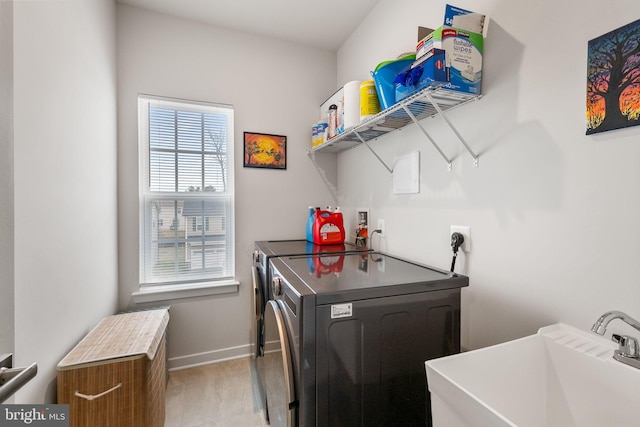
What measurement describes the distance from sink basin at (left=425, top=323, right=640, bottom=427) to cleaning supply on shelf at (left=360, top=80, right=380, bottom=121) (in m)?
1.30

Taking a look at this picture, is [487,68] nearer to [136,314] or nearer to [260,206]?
[260,206]

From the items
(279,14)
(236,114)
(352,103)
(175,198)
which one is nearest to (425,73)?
(352,103)

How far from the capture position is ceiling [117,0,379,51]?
212cm

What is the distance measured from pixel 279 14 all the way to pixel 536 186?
7.34 ft

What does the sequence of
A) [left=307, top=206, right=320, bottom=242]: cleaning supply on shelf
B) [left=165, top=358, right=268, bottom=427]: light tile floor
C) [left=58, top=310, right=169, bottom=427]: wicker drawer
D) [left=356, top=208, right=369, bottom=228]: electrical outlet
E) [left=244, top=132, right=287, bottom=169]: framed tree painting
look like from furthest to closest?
[left=244, top=132, right=287, bottom=169]: framed tree painting, [left=307, top=206, right=320, bottom=242]: cleaning supply on shelf, [left=356, top=208, right=369, bottom=228]: electrical outlet, [left=165, top=358, right=268, bottom=427]: light tile floor, [left=58, top=310, right=169, bottom=427]: wicker drawer

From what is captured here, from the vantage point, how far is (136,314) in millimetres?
1951

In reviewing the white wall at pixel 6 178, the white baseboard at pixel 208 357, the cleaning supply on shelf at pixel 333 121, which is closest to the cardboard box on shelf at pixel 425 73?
the cleaning supply on shelf at pixel 333 121

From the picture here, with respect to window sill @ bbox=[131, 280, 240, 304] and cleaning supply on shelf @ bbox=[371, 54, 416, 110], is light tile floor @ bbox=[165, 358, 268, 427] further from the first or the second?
cleaning supply on shelf @ bbox=[371, 54, 416, 110]

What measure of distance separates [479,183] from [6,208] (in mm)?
1802

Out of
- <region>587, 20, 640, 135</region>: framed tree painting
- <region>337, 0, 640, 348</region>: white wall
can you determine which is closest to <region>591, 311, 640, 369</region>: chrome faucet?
<region>337, 0, 640, 348</region>: white wall

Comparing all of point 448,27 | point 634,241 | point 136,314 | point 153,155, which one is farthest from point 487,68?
point 136,314

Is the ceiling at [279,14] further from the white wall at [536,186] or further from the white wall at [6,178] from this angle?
the white wall at [6,178]

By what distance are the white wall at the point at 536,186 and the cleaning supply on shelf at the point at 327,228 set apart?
824 mm

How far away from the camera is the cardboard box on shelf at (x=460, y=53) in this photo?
1.12 m
